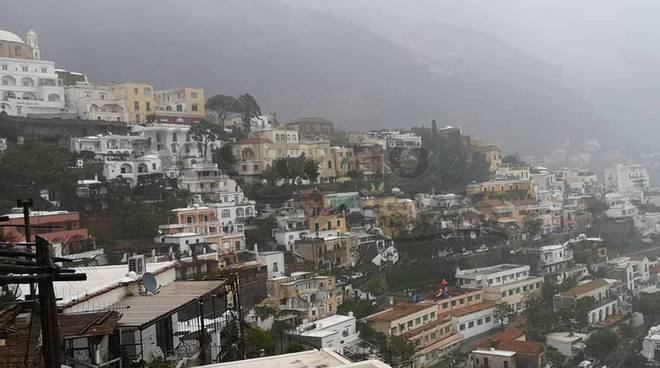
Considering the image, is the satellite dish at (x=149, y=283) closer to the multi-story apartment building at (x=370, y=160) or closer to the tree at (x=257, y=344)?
the tree at (x=257, y=344)

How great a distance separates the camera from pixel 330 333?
32.2 feet

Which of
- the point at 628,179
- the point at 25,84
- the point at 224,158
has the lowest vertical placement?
the point at 628,179

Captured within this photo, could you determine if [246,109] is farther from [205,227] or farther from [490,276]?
[490,276]

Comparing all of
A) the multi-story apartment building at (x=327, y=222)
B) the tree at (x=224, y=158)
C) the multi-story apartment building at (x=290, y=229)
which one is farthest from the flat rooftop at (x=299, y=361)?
the tree at (x=224, y=158)

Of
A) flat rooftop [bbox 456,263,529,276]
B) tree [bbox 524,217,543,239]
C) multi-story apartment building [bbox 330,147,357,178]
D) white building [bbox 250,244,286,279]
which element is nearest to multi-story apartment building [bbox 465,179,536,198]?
tree [bbox 524,217,543,239]

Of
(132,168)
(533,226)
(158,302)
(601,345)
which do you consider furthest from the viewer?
(533,226)

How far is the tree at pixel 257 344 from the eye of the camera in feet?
18.0

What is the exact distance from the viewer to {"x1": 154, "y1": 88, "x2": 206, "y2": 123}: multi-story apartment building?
20.2m

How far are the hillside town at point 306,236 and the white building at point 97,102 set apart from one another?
0.04 meters

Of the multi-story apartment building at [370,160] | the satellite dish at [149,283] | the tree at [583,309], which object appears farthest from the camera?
the multi-story apartment building at [370,160]

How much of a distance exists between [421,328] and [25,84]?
41.7 ft

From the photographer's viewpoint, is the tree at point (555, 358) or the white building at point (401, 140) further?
the white building at point (401, 140)

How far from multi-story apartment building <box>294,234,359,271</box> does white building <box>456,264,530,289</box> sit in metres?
2.57

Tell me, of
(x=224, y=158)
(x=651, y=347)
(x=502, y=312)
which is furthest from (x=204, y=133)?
(x=651, y=347)
